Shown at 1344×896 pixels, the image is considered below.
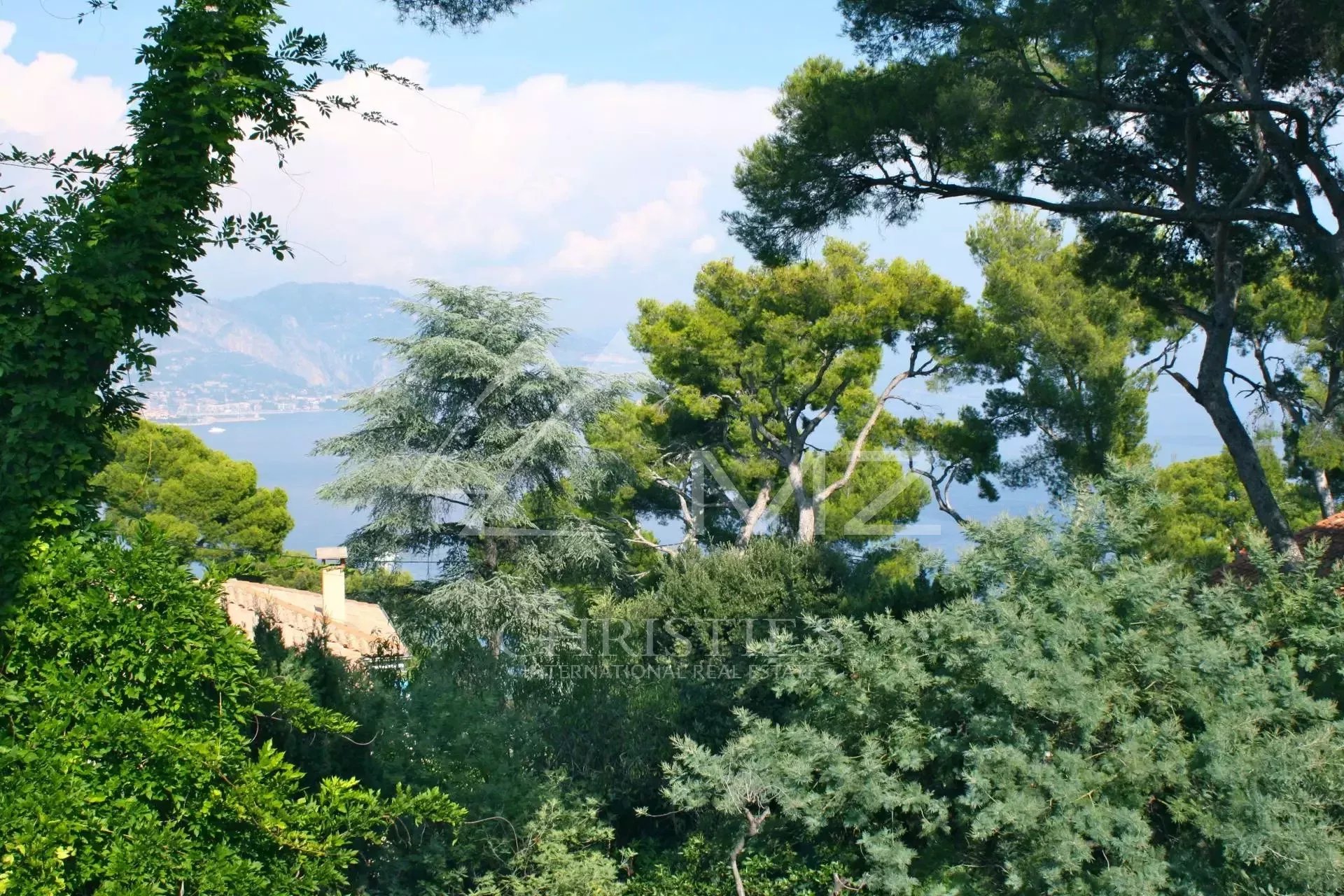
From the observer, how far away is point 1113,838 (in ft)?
14.4

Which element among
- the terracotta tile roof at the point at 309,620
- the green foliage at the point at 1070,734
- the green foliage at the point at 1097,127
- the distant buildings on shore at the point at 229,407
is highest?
the distant buildings on shore at the point at 229,407

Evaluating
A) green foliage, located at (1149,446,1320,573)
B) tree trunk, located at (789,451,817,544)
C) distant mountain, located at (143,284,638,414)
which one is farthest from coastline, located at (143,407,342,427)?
green foliage, located at (1149,446,1320,573)

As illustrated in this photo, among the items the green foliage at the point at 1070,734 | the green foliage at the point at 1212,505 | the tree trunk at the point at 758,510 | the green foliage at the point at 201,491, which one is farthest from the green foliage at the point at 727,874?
the green foliage at the point at 201,491

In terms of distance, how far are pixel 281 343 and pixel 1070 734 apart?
13443cm

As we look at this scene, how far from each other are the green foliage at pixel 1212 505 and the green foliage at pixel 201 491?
1677 centimetres

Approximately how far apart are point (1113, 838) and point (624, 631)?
23.0 feet

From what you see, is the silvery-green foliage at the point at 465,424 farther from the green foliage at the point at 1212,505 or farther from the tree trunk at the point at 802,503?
the green foliage at the point at 1212,505

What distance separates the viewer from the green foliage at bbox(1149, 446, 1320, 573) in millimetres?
16734

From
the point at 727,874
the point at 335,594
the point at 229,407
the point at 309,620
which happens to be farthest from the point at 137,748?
the point at 229,407

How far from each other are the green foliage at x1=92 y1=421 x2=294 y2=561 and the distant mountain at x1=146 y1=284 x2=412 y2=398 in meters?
46.8

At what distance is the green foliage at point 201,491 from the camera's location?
2084 cm

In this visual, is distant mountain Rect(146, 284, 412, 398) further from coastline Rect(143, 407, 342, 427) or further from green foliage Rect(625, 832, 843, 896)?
green foliage Rect(625, 832, 843, 896)

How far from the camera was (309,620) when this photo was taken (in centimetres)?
1139

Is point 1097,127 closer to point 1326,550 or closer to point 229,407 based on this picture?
point 1326,550
